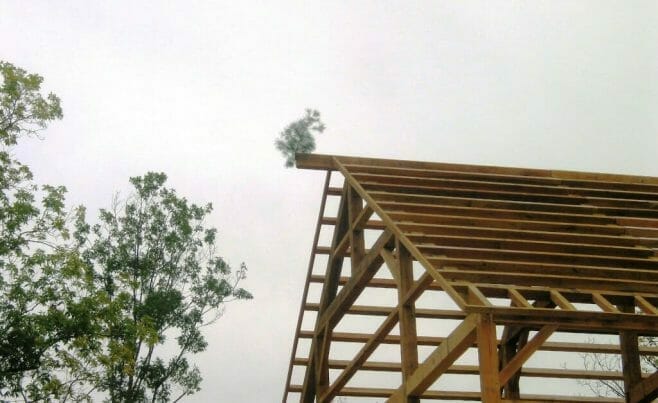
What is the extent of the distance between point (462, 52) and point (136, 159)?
12.4 metres

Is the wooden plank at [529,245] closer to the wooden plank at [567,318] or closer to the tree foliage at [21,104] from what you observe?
the wooden plank at [567,318]

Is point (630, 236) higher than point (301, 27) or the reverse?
the reverse

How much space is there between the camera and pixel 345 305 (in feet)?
28.9

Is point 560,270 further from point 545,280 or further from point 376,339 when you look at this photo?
point 376,339

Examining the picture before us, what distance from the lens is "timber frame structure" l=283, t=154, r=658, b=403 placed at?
598 centimetres

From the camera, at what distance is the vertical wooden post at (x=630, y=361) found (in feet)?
26.8

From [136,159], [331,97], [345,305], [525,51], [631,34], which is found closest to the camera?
[345,305]

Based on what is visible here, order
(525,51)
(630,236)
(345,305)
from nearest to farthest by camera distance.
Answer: (630,236), (345,305), (525,51)

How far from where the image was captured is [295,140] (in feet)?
33.5

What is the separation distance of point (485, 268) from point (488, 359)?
1046 mm

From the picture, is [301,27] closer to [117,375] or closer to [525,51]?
[525,51]

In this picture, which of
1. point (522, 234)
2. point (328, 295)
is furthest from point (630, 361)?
point (328, 295)

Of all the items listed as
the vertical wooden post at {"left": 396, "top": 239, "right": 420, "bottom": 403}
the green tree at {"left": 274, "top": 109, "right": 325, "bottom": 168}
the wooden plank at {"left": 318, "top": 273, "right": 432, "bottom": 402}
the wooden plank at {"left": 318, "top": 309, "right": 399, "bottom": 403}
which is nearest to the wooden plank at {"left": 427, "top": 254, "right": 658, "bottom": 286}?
the wooden plank at {"left": 318, "top": 273, "right": 432, "bottom": 402}

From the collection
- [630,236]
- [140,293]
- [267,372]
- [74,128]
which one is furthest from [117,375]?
[630,236]
